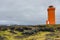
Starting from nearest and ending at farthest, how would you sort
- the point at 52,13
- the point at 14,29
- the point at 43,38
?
the point at 43,38
the point at 14,29
the point at 52,13

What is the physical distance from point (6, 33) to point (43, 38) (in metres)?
2.35

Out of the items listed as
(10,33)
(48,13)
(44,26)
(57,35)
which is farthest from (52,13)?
(10,33)

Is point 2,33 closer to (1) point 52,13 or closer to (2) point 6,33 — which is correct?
(2) point 6,33

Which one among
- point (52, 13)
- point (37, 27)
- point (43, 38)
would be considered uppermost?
point (52, 13)

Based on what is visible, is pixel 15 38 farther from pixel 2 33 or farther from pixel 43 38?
pixel 43 38

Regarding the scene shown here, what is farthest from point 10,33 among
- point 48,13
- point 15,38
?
point 48,13

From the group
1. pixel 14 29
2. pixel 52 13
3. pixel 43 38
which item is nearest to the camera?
pixel 43 38

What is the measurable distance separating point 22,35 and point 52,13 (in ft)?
12.7

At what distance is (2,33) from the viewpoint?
863 cm

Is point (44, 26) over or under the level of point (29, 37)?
over

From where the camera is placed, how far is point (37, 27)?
30.3 feet

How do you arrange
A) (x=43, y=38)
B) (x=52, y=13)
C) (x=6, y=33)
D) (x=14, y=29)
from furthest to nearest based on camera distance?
(x=52, y=13), (x=14, y=29), (x=6, y=33), (x=43, y=38)

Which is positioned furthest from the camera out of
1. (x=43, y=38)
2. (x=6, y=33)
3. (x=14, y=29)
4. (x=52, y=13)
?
(x=52, y=13)

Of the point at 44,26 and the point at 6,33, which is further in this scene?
the point at 44,26
